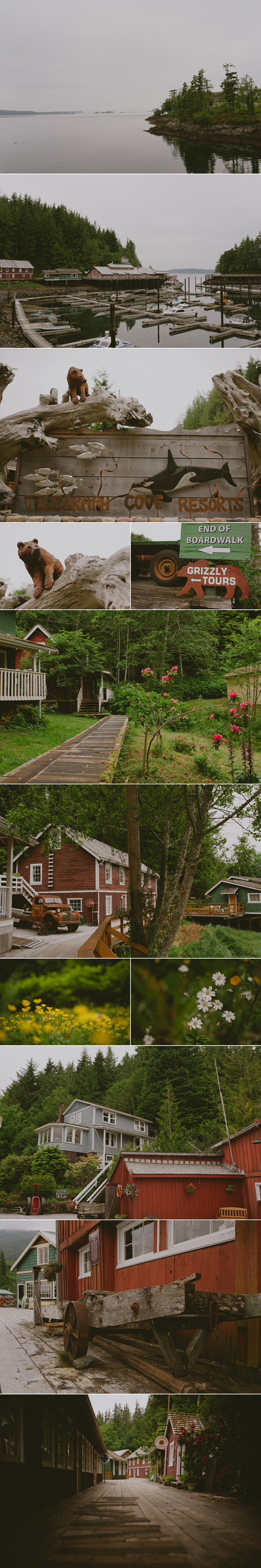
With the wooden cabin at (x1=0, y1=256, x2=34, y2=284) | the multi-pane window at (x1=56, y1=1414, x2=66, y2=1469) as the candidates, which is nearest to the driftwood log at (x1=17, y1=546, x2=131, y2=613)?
the wooden cabin at (x1=0, y1=256, x2=34, y2=284)

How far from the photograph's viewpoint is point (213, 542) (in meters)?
7.74

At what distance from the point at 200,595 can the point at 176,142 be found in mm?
3472

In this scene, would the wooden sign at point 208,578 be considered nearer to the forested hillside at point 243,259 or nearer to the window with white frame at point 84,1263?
the forested hillside at point 243,259

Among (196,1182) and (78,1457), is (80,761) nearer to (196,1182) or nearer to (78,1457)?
(196,1182)

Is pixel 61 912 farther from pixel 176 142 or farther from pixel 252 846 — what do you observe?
pixel 176 142

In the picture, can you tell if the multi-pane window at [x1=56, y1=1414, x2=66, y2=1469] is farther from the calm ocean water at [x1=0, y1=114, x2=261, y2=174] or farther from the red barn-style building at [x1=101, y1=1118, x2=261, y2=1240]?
the calm ocean water at [x1=0, y1=114, x2=261, y2=174]

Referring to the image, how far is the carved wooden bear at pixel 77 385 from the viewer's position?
7836mm

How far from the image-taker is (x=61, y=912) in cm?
770

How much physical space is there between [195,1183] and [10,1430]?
89.9 inches

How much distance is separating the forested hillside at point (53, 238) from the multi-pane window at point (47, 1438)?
8.42 meters

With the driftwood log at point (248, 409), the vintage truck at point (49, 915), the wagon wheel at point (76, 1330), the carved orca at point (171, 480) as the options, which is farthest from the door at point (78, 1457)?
the carved orca at point (171, 480)

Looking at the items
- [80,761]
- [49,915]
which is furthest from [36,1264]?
[80,761]

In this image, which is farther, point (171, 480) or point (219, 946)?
point (171, 480)

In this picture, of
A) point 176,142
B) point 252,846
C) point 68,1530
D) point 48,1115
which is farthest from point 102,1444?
point 176,142
